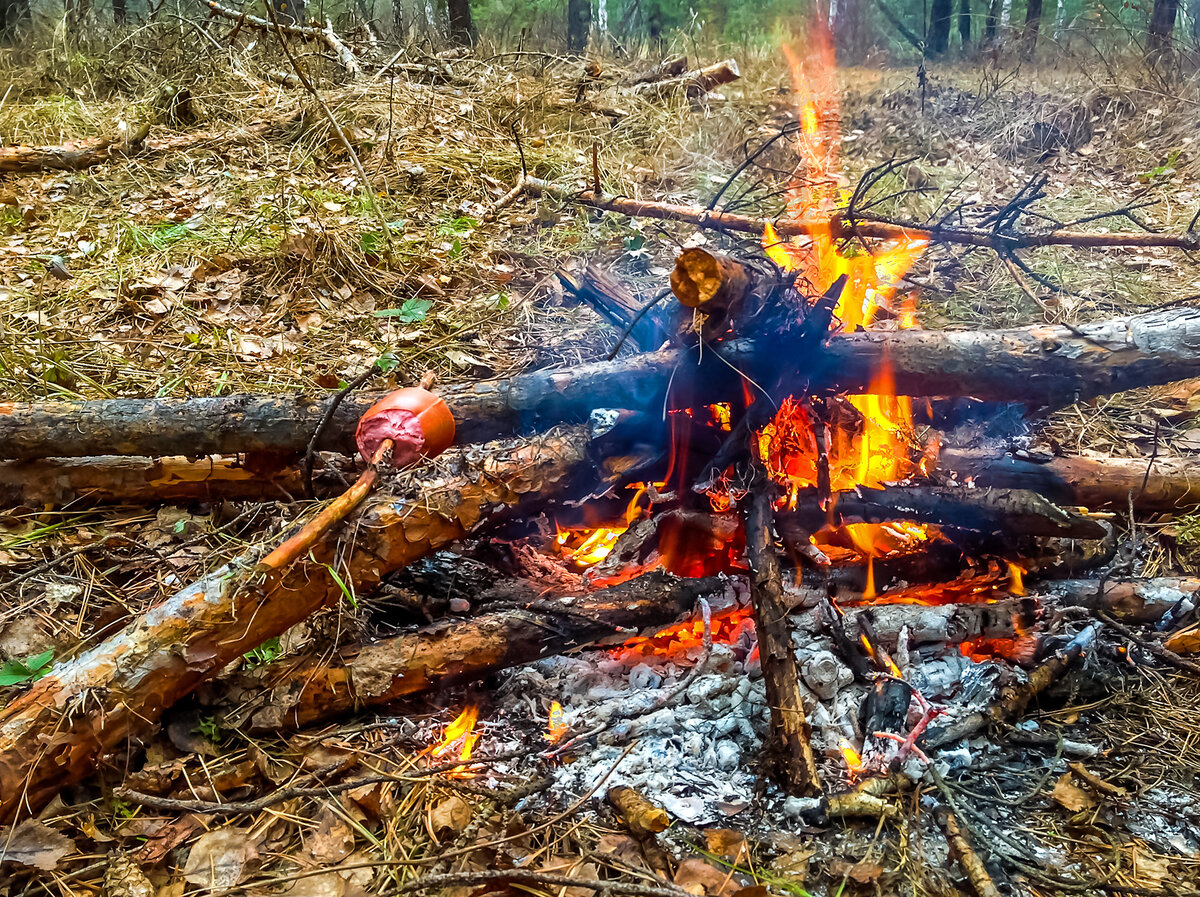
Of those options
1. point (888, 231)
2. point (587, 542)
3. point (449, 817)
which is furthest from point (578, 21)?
point (449, 817)

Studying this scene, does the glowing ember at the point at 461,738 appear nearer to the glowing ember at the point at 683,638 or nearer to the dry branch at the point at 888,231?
the glowing ember at the point at 683,638

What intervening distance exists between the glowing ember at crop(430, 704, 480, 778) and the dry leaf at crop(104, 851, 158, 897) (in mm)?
723

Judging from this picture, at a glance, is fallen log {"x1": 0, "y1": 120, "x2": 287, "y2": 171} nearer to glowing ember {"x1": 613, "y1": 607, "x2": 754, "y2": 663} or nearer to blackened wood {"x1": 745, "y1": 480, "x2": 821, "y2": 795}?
glowing ember {"x1": 613, "y1": 607, "x2": 754, "y2": 663}

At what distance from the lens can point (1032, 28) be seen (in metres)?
8.00

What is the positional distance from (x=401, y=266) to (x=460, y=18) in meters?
5.44

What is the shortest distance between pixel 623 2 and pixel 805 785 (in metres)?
9.66

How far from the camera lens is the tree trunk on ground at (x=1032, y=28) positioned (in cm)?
796

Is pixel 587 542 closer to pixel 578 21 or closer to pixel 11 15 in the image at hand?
pixel 578 21

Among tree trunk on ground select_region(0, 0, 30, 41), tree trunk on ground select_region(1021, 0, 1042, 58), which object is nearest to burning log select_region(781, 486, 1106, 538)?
tree trunk on ground select_region(1021, 0, 1042, 58)

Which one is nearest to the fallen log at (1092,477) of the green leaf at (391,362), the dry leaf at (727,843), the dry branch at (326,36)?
the dry leaf at (727,843)

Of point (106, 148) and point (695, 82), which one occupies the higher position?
point (695, 82)

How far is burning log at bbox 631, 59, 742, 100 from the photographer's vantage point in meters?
7.26

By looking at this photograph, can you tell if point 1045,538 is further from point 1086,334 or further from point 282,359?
point 282,359

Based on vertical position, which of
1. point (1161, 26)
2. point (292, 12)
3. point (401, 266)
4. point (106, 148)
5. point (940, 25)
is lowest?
point (401, 266)
